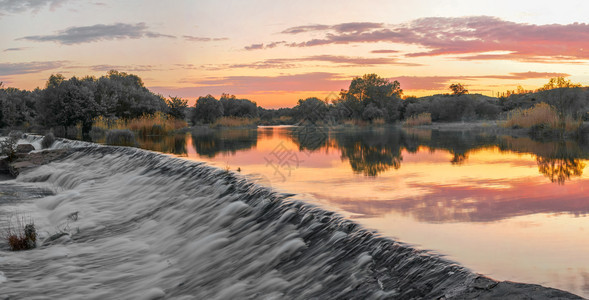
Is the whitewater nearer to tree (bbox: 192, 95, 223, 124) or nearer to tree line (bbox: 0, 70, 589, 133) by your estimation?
tree line (bbox: 0, 70, 589, 133)

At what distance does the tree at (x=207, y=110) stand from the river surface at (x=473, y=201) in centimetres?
4818

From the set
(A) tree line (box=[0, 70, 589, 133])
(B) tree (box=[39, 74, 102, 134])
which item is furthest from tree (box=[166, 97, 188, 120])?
(B) tree (box=[39, 74, 102, 134])

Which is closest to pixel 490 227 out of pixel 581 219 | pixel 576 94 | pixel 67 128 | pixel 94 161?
pixel 581 219

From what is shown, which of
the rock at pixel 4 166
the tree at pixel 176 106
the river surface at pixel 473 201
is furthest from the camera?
the tree at pixel 176 106

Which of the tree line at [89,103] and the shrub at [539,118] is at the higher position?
the tree line at [89,103]

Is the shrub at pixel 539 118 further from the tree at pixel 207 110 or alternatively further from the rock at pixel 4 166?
the tree at pixel 207 110

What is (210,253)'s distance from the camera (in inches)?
274

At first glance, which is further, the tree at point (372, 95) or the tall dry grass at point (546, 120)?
the tree at point (372, 95)

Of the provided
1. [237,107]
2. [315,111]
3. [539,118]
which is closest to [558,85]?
[539,118]

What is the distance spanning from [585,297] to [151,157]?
13.9 metres

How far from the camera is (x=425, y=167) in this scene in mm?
12914

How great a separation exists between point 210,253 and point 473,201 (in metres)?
4.58

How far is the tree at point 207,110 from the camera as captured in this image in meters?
62.6

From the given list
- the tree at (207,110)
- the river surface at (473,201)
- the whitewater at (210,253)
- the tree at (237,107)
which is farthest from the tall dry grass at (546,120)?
the tree at (237,107)
